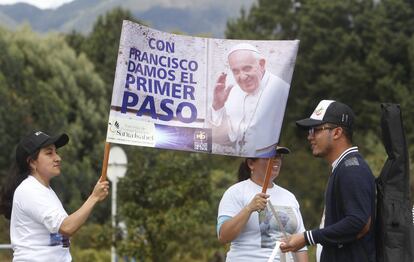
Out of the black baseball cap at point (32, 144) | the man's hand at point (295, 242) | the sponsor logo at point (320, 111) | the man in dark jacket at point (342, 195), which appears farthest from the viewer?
the black baseball cap at point (32, 144)

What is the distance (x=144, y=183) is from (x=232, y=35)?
127ft

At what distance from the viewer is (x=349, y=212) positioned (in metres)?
5.80

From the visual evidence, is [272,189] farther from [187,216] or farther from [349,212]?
[187,216]

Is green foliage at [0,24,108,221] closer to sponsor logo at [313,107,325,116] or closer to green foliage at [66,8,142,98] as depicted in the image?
green foliage at [66,8,142,98]

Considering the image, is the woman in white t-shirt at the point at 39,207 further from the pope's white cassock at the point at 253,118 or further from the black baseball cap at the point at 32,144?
the pope's white cassock at the point at 253,118

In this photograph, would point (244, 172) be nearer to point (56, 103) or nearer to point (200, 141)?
point (200, 141)

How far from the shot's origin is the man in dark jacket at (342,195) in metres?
5.80

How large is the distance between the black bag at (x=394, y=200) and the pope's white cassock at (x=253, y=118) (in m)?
0.79

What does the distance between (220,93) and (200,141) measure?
1.04 feet

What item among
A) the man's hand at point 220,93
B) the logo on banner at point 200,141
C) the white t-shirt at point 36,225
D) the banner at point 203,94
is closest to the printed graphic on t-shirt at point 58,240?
the white t-shirt at point 36,225

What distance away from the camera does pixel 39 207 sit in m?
6.41

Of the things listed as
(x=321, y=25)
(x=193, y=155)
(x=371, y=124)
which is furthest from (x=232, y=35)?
(x=193, y=155)

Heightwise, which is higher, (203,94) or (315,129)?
(203,94)

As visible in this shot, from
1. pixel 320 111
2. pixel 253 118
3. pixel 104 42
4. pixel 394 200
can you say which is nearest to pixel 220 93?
pixel 253 118
